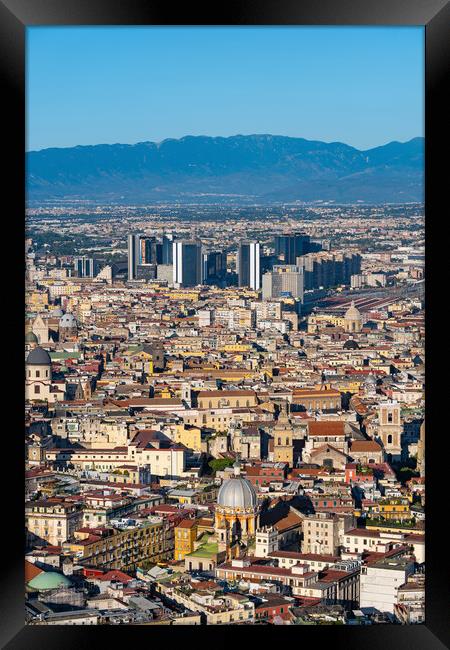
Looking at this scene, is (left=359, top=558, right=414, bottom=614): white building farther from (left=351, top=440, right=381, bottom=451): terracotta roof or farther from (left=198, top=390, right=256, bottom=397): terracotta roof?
(left=198, top=390, right=256, bottom=397): terracotta roof

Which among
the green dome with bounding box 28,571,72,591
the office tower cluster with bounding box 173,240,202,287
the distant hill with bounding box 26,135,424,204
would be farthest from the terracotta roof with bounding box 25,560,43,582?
the distant hill with bounding box 26,135,424,204

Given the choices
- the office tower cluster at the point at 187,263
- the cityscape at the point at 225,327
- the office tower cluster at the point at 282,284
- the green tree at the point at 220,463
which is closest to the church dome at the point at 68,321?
the cityscape at the point at 225,327

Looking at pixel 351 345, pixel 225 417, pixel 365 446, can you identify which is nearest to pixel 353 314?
pixel 351 345

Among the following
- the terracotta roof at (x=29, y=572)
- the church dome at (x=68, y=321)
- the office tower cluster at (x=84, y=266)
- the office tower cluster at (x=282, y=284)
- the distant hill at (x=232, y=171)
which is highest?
the distant hill at (x=232, y=171)

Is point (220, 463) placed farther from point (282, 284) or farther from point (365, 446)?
point (282, 284)

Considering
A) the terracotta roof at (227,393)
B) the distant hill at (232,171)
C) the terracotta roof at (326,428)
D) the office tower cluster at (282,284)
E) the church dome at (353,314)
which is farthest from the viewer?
the distant hill at (232,171)

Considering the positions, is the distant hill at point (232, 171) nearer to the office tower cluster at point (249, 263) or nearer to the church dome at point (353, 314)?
the office tower cluster at point (249, 263)

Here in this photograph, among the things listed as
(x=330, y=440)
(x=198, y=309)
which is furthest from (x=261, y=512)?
(x=198, y=309)
